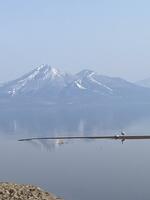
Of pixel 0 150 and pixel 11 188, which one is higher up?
pixel 0 150

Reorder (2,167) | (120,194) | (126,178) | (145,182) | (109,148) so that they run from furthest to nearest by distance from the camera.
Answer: (109,148), (2,167), (126,178), (145,182), (120,194)

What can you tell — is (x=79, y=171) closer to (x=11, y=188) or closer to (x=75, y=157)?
(x=75, y=157)

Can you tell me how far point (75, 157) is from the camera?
5128 centimetres

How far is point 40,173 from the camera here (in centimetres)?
4059

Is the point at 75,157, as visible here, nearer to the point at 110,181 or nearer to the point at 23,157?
the point at 23,157

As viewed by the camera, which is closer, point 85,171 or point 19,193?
point 19,193

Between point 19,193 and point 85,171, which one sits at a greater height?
point 85,171

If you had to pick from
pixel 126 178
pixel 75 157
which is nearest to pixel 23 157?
pixel 75 157

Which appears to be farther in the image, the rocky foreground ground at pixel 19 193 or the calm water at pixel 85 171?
the calm water at pixel 85 171

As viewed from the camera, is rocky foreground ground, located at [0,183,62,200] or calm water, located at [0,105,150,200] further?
calm water, located at [0,105,150,200]

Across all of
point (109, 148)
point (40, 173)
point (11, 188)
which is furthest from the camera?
point (109, 148)

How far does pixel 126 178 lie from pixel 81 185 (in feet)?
12.7

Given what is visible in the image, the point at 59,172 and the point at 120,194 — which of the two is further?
the point at 59,172

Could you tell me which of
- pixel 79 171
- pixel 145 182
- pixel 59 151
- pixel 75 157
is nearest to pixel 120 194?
pixel 145 182
